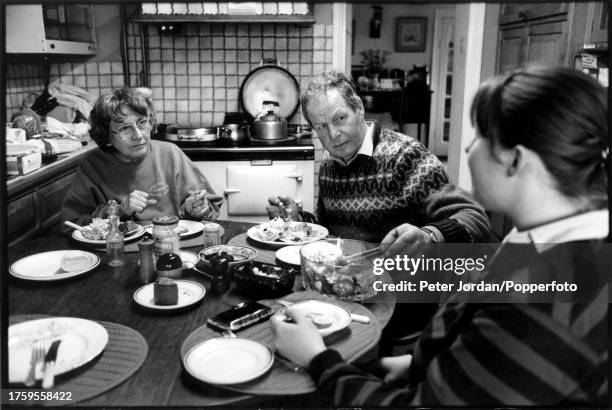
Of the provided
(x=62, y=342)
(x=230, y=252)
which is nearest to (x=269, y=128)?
(x=230, y=252)

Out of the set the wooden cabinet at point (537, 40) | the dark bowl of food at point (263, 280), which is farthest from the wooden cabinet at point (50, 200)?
the wooden cabinet at point (537, 40)

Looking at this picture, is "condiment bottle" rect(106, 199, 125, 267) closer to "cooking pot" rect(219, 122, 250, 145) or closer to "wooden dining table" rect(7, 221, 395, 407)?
"wooden dining table" rect(7, 221, 395, 407)

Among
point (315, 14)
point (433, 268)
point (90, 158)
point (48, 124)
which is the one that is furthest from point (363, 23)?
point (433, 268)

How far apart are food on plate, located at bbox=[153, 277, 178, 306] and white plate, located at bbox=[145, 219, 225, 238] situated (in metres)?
0.46

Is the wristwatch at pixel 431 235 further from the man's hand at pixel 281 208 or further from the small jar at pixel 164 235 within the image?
the small jar at pixel 164 235

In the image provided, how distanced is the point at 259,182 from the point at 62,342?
182 cm

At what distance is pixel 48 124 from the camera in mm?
2471

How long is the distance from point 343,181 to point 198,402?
1013 mm

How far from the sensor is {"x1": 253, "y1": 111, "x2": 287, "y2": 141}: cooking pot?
8.81 ft

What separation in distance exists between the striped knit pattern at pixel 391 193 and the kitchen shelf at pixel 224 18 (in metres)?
1.34

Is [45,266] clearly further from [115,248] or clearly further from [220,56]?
[220,56]

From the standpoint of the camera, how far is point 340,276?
1065 millimetres

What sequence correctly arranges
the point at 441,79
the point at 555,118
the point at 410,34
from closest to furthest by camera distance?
the point at 555,118, the point at 441,79, the point at 410,34

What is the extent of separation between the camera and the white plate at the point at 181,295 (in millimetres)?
1026
